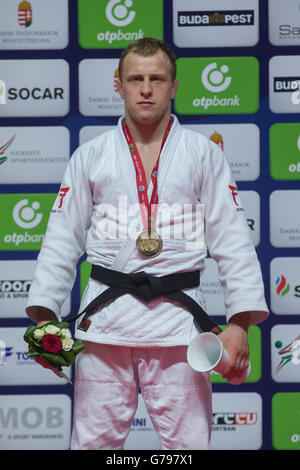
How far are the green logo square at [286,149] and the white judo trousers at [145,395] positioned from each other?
1193 mm

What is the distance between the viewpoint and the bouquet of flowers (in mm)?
1764

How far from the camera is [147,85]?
6.10ft

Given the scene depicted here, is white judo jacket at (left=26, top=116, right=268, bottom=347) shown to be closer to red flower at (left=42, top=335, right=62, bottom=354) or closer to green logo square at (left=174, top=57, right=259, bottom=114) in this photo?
red flower at (left=42, top=335, right=62, bottom=354)

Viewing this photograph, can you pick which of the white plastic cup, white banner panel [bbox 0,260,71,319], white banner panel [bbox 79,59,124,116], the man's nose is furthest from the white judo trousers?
white banner panel [bbox 79,59,124,116]

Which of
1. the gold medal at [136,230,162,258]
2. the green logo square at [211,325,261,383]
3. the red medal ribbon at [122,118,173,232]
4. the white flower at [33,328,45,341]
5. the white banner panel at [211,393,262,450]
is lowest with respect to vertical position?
the white banner panel at [211,393,262,450]

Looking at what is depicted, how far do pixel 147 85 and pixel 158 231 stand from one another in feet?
1.45

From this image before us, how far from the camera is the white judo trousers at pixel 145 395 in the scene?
1803 millimetres

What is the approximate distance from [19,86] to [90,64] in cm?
33

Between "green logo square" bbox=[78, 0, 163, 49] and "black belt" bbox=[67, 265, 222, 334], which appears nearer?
"black belt" bbox=[67, 265, 222, 334]

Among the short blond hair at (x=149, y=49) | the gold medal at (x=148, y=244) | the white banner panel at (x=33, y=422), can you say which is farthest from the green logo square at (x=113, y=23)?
the white banner panel at (x=33, y=422)

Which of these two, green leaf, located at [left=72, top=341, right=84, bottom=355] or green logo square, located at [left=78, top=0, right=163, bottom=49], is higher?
green logo square, located at [left=78, top=0, right=163, bottom=49]

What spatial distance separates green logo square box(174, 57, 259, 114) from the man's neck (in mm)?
830

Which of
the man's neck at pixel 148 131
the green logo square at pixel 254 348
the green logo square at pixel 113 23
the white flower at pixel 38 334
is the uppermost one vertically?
the green logo square at pixel 113 23

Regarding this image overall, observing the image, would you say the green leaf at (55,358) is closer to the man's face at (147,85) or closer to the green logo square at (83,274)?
the man's face at (147,85)
